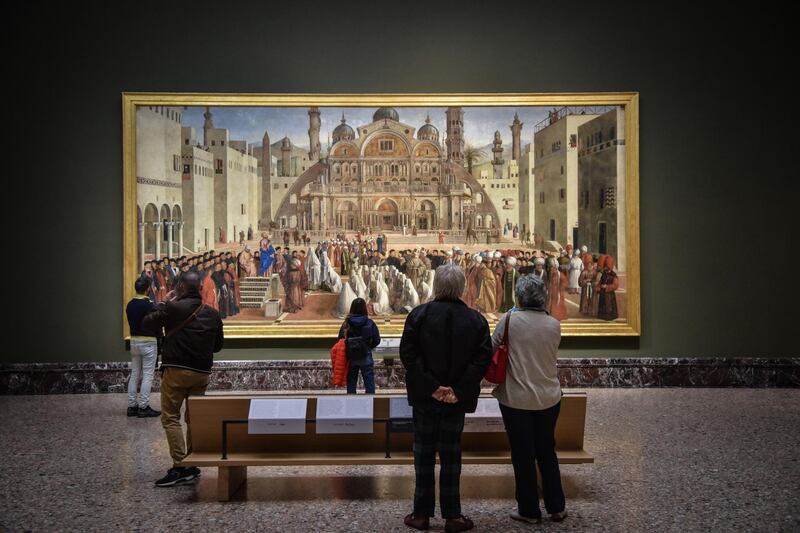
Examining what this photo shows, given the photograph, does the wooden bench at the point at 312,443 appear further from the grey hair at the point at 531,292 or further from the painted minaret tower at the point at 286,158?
the painted minaret tower at the point at 286,158

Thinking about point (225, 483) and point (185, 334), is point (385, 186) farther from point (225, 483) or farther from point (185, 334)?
point (225, 483)

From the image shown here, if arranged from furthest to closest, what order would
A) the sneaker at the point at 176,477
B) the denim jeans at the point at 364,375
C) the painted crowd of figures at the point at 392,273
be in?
the painted crowd of figures at the point at 392,273 < the denim jeans at the point at 364,375 < the sneaker at the point at 176,477

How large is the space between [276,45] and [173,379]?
752 centimetres

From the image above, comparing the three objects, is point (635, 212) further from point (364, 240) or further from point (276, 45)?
point (276, 45)

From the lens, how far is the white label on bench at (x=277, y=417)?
6688mm

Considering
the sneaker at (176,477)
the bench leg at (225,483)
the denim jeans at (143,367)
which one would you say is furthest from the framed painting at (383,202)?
the bench leg at (225,483)

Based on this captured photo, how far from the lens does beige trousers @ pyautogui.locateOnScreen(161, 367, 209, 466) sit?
7.07m

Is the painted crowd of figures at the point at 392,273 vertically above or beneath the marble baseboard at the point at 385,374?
above

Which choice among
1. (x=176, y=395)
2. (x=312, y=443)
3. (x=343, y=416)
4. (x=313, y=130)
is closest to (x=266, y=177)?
(x=313, y=130)

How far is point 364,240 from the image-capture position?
12953 millimetres

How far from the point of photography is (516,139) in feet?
42.7

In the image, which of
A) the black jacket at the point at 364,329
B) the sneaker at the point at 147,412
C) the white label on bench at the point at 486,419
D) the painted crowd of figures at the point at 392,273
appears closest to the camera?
the white label on bench at the point at 486,419

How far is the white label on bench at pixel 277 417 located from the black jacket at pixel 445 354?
1337mm

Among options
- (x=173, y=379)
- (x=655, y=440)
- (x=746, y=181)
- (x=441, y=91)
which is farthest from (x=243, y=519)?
(x=746, y=181)
